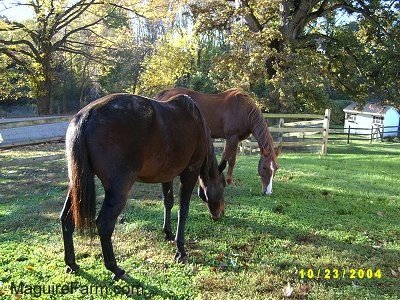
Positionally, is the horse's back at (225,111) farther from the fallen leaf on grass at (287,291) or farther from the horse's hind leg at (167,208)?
the fallen leaf on grass at (287,291)

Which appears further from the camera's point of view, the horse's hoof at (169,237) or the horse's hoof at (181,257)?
the horse's hoof at (169,237)

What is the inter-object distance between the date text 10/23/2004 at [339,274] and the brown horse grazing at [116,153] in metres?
1.25

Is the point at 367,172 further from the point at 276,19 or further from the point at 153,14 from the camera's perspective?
the point at 153,14

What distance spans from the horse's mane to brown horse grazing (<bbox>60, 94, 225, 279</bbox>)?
2590mm

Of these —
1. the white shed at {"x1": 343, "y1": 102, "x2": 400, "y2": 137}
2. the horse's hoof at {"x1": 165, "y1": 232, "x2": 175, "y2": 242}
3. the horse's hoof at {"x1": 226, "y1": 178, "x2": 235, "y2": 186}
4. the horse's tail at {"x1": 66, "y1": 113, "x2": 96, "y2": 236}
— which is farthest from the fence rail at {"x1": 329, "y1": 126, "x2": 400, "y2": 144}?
the horse's tail at {"x1": 66, "y1": 113, "x2": 96, "y2": 236}

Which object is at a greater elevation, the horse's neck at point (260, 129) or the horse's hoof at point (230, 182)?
the horse's neck at point (260, 129)

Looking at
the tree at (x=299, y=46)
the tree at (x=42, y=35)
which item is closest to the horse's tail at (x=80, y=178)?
the tree at (x=299, y=46)

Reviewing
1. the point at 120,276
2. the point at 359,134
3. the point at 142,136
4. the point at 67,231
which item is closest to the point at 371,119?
the point at 359,134

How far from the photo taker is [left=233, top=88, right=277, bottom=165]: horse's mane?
20.2 ft

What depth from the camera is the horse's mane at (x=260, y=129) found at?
617cm

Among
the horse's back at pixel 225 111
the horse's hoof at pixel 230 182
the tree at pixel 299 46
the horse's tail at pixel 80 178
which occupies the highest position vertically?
the tree at pixel 299 46

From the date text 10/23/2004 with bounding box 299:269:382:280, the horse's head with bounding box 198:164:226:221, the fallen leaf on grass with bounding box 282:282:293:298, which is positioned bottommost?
the fallen leaf on grass with bounding box 282:282:293:298

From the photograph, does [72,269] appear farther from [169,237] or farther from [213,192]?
[213,192]

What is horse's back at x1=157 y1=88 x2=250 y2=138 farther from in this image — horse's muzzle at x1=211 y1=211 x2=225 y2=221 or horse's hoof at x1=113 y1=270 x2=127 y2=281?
horse's hoof at x1=113 y1=270 x2=127 y2=281
